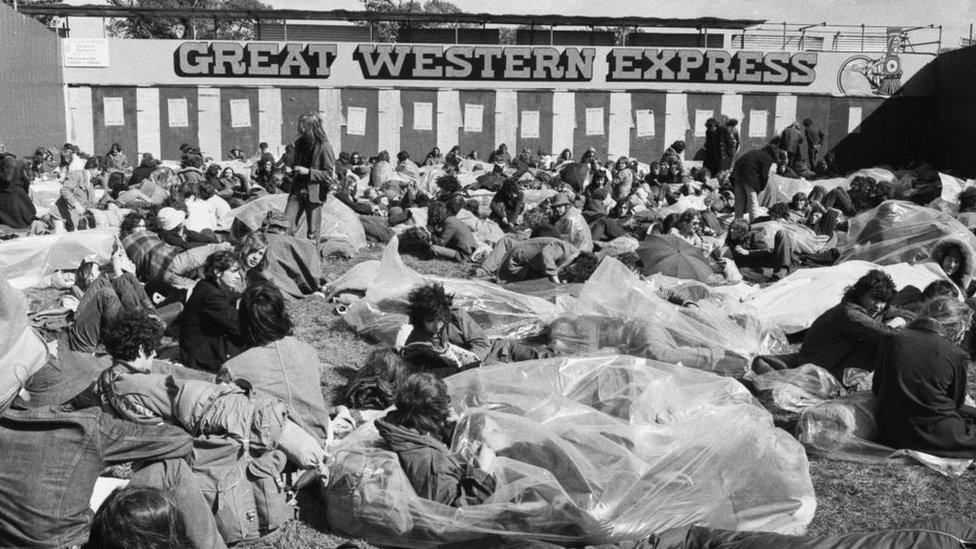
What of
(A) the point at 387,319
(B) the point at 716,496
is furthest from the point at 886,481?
(A) the point at 387,319

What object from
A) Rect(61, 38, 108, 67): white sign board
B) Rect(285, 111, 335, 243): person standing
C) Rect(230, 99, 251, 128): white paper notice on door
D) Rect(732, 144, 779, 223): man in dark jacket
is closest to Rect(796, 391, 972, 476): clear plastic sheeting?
Rect(285, 111, 335, 243): person standing

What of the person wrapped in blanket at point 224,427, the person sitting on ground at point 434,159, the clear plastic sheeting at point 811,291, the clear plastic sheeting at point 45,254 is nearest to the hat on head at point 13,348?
the person wrapped in blanket at point 224,427

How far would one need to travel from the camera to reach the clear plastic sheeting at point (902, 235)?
9.39m

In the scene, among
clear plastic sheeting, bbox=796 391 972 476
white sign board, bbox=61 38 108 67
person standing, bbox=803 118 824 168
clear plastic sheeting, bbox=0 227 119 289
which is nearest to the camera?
clear plastic sheeting, bbox=796 391 972 476

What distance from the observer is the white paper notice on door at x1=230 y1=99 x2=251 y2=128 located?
22.9 m

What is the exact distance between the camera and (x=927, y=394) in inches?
212

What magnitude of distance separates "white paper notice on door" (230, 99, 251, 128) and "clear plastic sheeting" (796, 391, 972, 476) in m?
19.1

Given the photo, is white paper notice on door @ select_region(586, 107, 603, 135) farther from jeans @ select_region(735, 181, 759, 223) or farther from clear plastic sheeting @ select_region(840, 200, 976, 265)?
clear plastic sheeting @ select_region(840, 200, 976, 265)

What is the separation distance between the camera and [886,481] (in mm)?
5258

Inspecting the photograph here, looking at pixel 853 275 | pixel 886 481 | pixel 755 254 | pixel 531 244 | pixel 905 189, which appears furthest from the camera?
pixel 905 189

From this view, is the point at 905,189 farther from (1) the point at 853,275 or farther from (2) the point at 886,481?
(2) the point at 886,481

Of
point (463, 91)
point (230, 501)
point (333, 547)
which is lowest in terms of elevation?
point (333, 547)

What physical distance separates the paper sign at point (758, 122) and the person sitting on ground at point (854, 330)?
17.4 m

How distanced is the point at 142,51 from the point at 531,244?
52.9ft
